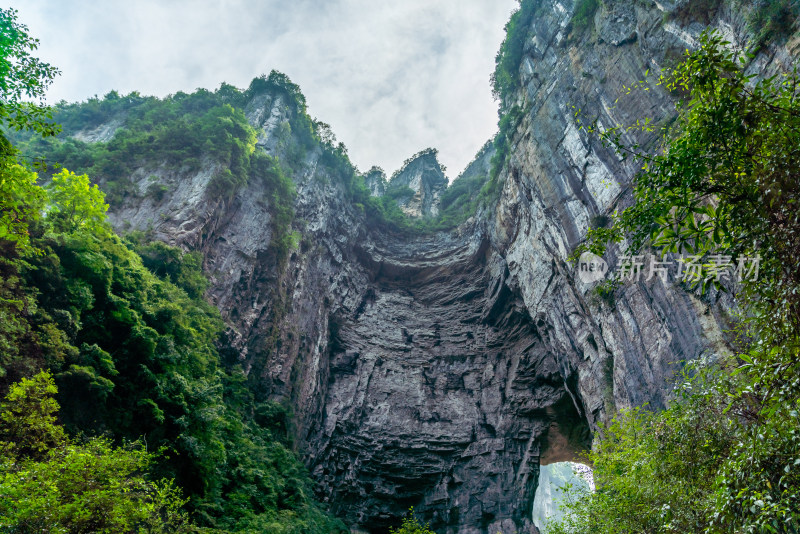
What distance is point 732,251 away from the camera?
3.18 meters

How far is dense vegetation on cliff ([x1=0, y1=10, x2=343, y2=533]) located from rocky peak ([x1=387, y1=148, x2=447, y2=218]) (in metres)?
26.1

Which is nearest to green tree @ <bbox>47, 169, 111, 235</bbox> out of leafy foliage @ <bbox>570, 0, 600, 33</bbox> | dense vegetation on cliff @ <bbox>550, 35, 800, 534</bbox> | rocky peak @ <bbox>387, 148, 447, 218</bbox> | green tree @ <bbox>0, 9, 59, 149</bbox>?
green tree @ <bbox>0, 9, 59, 149</bbox>

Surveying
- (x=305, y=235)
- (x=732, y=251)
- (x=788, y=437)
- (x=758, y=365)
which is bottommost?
(x=788, y=437)

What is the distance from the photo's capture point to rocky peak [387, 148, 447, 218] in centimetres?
3853

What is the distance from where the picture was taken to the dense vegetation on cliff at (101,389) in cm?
524

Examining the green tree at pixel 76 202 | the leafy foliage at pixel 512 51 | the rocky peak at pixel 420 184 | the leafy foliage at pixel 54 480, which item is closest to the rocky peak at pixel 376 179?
the rocky peak at pixel 420 184

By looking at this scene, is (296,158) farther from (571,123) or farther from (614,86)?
(614,86)

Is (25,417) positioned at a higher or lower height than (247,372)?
lower

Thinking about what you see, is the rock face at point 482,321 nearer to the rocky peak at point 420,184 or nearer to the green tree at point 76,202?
the green tree at point 76,202

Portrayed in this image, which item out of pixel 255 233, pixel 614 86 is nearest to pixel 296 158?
pixel 255 233

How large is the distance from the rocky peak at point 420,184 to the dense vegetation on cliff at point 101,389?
26108mm

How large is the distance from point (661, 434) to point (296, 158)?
2631cm

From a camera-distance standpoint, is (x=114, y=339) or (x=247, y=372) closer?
(x=114, y=339)

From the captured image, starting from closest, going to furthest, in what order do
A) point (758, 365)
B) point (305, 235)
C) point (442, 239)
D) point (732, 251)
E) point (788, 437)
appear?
point (788, 437) → point (758, 365) → point (732, 251) → point (305, 235) → point (442, 239)
